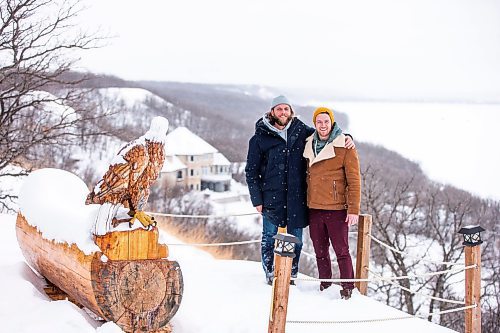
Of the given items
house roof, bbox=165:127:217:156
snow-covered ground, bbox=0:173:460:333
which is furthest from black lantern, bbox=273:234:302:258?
house roof, bbox=165:127:217:156

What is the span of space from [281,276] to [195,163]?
47.0 m

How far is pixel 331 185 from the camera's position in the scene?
4.84 m

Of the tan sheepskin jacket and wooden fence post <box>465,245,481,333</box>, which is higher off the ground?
the tan sheepskin jacket

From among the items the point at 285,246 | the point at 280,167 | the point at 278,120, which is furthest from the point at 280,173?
the point at 285,246

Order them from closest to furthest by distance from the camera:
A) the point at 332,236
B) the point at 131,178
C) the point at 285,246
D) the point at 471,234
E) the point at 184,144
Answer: the point at 285,246 < the point at 131,178 < the point at 471,234 < the point at 332,236 < the point at 184,144

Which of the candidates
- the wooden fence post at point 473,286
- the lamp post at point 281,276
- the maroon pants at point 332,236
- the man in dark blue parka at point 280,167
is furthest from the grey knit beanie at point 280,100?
the wooden fence post at point 473,286

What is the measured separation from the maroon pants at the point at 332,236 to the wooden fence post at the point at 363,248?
1.41 feet

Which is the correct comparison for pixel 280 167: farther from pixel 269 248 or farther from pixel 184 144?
pixel 184 144

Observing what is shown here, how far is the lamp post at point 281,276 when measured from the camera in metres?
3.55

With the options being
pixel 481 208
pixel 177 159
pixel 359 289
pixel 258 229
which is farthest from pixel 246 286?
pixel 177 159

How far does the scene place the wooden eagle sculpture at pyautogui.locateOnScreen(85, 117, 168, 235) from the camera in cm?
379

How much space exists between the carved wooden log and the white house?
44.2m

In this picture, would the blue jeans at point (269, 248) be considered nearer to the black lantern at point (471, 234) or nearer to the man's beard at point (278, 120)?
the man's beard at point (278, 120)

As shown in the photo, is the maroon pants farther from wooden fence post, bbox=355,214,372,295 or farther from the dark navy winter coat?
wooden fence post, bbox=355,214,372,295
